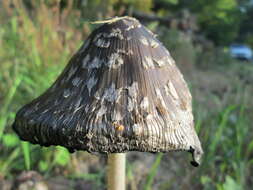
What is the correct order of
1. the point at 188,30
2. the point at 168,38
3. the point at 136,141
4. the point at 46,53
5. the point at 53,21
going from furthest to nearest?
1. the point at 188,30
2. the point at 168,38
3. the point at 53,21
4. the point at 46,53
5. the point at 136,141

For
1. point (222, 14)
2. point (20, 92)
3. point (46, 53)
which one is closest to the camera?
point (20, 92)

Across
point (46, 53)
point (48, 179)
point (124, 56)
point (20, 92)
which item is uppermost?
point (124, 56)

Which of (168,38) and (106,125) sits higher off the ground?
(106,125)

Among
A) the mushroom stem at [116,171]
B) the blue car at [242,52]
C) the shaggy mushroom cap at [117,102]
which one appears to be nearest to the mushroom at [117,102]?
the shaggy mushroom cap at [117,102]

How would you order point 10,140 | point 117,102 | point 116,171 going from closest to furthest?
point 117,102
point 116,171
point 10,140

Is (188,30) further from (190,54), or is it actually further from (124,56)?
(124,56)

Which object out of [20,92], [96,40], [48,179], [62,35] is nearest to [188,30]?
[62,35]

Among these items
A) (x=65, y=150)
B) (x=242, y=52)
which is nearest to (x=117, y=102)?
(x=65, y=150)

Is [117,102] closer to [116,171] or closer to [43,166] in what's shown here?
[116,171]
